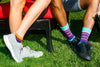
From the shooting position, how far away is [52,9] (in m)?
2.02

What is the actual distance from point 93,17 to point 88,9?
112 mm

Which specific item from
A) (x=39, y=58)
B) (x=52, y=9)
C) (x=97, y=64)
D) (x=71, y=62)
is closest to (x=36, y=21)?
(x=52, y=9)

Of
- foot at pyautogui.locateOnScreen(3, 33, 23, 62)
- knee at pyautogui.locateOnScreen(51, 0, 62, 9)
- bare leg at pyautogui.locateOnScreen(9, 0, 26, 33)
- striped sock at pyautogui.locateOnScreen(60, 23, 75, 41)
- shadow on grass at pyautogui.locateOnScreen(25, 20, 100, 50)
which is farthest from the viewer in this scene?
shadow on grass at pyautogui.locateOnScreen(25, 20, 100, 50)

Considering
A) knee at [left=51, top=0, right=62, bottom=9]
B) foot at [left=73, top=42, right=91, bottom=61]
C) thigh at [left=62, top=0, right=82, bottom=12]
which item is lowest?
foot at [left=73, top=42, right=91, bottom=61]

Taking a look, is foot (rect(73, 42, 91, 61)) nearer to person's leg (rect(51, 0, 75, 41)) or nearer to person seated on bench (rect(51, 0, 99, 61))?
person seated on bench (rect(51, 0, 99, 61))

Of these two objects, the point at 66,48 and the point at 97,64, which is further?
the point at 66,48

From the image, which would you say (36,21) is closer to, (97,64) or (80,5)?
(80,5)

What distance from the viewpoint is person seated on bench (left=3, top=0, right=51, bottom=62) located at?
1719mm

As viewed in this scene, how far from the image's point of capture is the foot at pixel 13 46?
5.60ft

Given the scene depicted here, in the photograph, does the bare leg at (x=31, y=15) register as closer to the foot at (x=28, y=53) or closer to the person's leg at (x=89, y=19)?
the foot at (x=28, y=53)

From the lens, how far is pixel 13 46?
1723 millimetres

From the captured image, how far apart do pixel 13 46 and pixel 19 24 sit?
0.25 meters

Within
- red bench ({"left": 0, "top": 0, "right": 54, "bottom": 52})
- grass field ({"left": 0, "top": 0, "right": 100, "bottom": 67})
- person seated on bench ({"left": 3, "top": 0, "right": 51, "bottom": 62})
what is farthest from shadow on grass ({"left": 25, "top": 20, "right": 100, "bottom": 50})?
person seated on bench ({"left": 3, "top": 0, "right": 51, "bottom": 62})

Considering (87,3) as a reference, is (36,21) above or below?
below
